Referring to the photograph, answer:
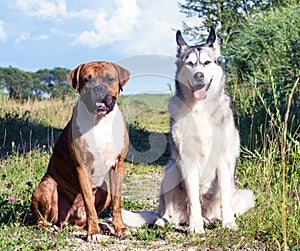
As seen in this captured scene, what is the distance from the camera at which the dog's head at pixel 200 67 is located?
4.23 meters

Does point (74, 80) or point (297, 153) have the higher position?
point (74, 80)

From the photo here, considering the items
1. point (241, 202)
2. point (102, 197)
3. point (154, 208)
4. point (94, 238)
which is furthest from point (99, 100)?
point (154, 208)

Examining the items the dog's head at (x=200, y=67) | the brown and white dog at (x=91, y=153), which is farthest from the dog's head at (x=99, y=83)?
the dog's head at (x=200, y=67)

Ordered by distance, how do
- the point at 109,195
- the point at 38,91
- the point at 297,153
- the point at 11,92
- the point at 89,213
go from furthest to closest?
1. the point at 38,91
2. the point at 11,92
3. the point at 297,153
4. the point at 109,195
5. the point at 89,213

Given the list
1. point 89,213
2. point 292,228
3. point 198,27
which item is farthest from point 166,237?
point 198,27

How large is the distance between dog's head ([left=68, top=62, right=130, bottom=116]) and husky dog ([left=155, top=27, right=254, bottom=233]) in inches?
25.9

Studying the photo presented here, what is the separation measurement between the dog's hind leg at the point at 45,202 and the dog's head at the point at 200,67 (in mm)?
1552

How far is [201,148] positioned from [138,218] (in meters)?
0.92

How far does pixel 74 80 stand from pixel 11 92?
34.3 ft

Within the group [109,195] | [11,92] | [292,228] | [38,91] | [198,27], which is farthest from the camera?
[198,27]

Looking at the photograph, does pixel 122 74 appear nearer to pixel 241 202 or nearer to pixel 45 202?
pixel 45 202

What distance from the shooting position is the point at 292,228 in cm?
357

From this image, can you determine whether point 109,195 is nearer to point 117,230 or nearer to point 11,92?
point 117,230

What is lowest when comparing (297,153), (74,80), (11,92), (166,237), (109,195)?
(166,237)
